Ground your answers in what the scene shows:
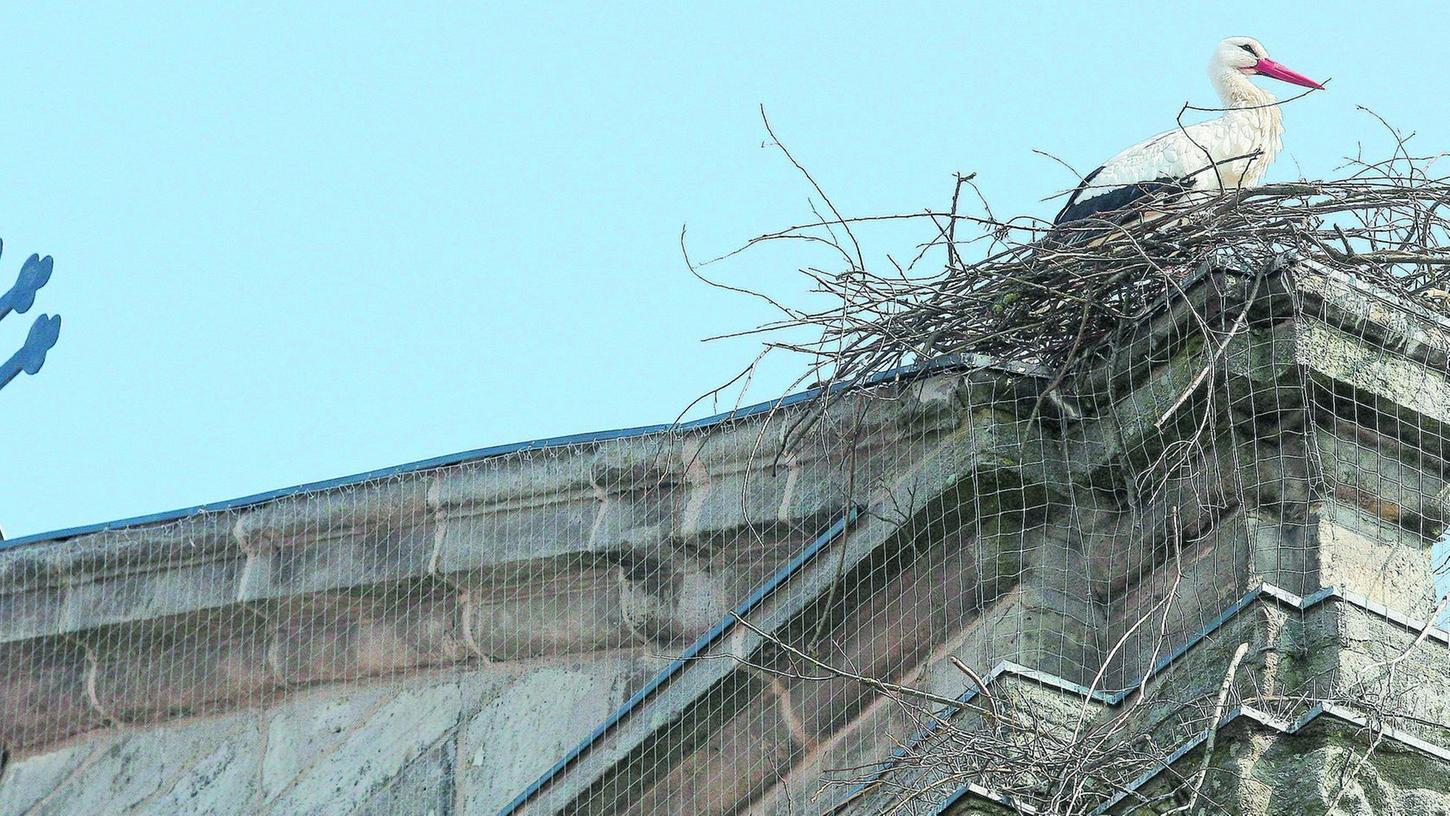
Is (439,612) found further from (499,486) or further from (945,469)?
(945,469)

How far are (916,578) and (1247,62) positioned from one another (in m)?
3.31

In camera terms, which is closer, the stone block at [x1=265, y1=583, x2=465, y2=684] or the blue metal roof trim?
the blue metal roof trim

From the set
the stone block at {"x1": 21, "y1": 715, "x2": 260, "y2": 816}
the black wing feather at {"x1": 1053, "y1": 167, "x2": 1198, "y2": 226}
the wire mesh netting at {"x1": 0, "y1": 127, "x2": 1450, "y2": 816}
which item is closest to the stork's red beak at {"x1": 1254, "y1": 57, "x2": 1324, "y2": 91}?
the black wing feather at {"x1": 1053, "y1": 167, "x2": 1198, "y2": 226}

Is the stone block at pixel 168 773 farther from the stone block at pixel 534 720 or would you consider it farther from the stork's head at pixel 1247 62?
the stork's head at pixel 1247 62

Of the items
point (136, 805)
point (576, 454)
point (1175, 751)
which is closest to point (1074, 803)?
point (1175, 751)

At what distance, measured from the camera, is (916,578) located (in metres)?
5.21

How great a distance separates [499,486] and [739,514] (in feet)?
2.32

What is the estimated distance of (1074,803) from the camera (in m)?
4.34

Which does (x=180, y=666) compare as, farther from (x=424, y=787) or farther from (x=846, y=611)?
(x=846, y=611)

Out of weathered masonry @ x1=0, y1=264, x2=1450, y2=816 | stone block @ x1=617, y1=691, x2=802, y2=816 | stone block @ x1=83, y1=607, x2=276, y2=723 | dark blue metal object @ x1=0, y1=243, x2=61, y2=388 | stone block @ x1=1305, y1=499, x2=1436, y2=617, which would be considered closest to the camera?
A: weathered masonry @ x1=0, y1=264, x2=1450, y2=816

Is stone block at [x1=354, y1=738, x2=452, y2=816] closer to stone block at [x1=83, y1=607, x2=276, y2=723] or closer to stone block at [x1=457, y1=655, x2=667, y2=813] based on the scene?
stone block at [x1=457, y1=655, x2=667, y2=813]

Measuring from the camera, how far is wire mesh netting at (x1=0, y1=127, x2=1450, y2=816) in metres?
4.53

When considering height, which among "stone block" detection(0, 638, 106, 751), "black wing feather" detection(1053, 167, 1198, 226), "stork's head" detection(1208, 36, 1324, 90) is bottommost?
"stone block" detection(0, 638, 106, 751)

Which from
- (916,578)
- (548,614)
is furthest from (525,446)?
(916,578)
